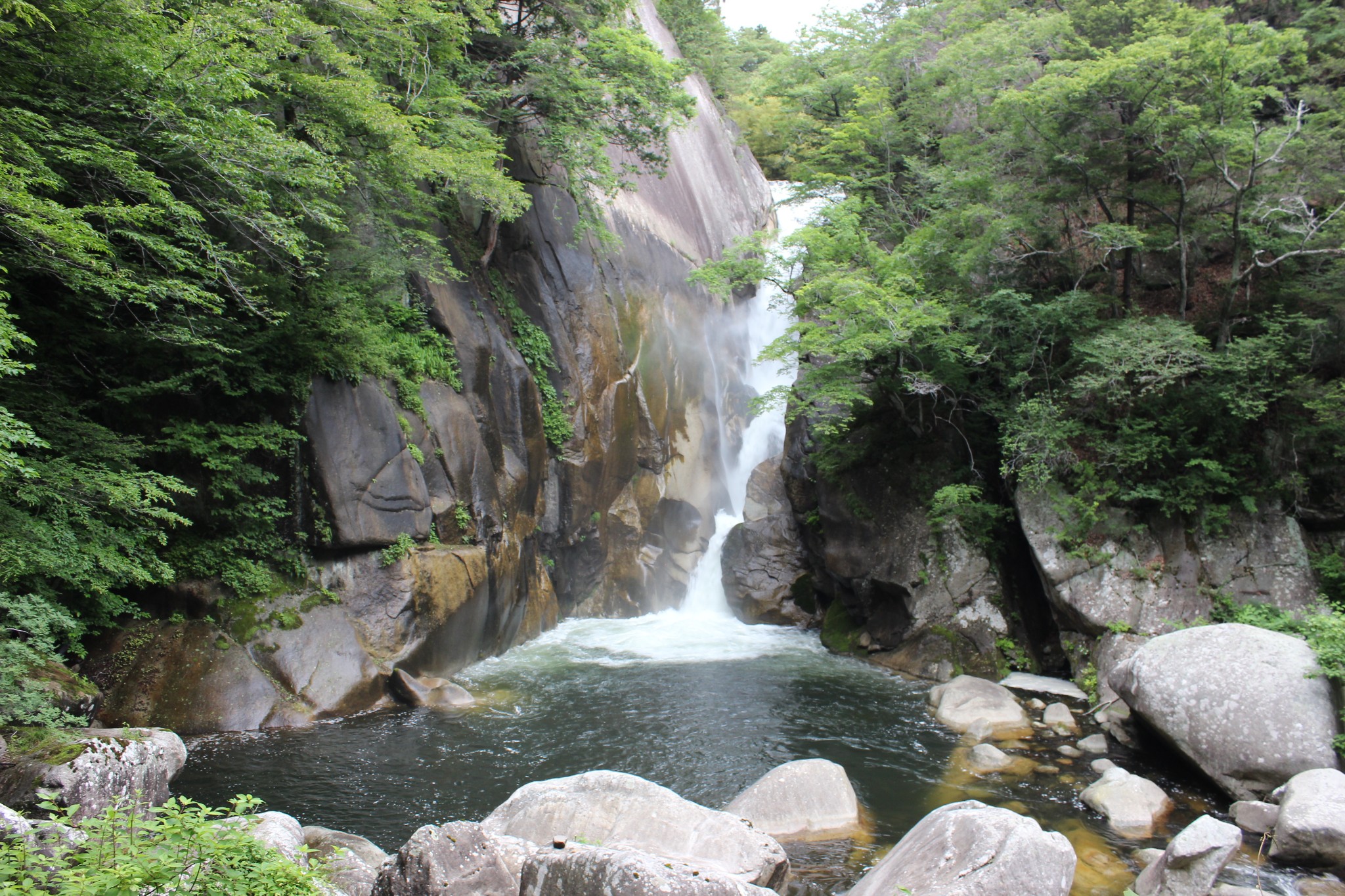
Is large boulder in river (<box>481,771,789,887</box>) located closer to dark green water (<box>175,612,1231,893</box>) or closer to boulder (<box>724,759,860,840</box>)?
dark green water (<box>175,612,1231,893</box>)

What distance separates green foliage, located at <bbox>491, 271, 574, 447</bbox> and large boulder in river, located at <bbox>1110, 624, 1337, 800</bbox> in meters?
12.4

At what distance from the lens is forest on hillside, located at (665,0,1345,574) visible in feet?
37.0

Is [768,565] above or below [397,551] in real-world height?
below

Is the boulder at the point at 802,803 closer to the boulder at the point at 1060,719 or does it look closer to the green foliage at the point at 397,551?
the boulder at the point at 1060,719

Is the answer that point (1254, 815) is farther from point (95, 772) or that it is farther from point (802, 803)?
point (95, 772)

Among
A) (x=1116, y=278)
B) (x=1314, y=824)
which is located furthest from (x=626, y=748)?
(x=1116, y=278)

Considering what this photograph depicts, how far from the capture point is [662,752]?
9.19 meters

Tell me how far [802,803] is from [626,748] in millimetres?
2686

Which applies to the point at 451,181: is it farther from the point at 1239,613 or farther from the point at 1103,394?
the point at 1239,613

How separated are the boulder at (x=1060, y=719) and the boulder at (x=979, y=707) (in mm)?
265

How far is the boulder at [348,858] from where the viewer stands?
16.4ft

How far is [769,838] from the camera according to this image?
19.4 feet

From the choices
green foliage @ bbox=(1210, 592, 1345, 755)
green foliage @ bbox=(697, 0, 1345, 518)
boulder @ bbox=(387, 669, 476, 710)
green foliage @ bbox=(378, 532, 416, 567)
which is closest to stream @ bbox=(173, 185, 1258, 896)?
boulder @ bbox=(387, 669, 476, 710)

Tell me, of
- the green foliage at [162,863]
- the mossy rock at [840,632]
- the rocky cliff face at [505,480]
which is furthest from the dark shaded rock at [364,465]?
the mossy rock at [840,632]
